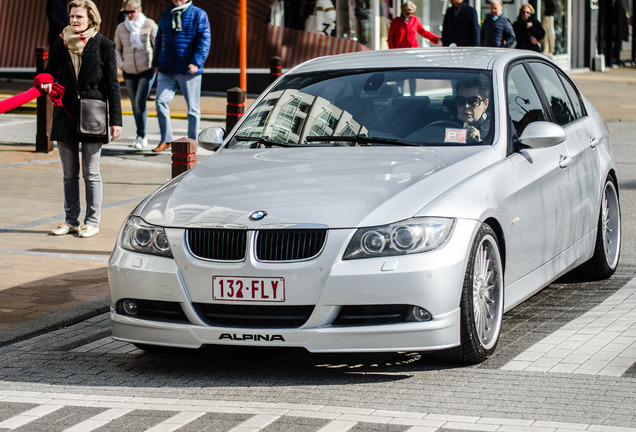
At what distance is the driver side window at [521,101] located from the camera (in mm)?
7277

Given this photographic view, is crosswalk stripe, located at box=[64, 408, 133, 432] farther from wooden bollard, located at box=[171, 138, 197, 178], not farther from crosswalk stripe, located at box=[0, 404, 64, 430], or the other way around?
wooden bollard, located at box=[171, 138, 197, 178]

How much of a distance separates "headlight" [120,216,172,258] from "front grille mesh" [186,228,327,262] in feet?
0.63

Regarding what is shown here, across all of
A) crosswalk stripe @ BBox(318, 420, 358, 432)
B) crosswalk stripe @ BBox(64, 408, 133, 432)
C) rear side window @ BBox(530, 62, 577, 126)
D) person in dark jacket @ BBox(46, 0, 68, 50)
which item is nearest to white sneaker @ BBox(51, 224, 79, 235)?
rear side window @ BBox(530, 62, 577, 126)

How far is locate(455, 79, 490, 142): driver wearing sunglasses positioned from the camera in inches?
274

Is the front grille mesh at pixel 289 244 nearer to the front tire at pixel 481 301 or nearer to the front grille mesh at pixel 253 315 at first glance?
the front grille mesh at pixel 253 315

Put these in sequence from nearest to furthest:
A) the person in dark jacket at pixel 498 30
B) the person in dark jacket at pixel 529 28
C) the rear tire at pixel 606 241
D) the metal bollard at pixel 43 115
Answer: the rear tire at pixel 606 241, the metal bollard at pixel 43 115, the person in dark jacket at pixel 498 30, the person in dark jacket at pixel 529 28

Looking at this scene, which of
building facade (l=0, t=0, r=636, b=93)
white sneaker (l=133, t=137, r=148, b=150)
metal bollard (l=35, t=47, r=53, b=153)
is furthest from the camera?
building facade (l=0, t=0, r=636, b=93)

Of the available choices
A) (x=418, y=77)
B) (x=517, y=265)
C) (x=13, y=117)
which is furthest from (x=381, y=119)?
(x=13, y=117)

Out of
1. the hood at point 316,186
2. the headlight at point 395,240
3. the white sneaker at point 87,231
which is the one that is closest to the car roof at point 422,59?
the hood at point 316,186

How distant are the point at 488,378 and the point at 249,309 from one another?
1.17 meters

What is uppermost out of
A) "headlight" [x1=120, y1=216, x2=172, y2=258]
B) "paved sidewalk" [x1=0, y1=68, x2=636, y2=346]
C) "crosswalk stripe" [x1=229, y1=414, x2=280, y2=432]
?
"headlight" [x1=120, y1=216, x2=172, y2=258]

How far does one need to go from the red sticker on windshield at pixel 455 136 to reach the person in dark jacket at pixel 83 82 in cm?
393

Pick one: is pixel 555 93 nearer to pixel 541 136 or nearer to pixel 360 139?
pixel 541 136

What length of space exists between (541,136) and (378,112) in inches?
35.9
